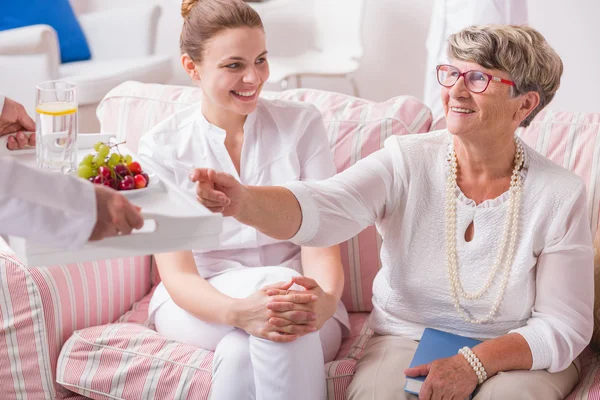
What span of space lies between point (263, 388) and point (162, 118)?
3.02 feet

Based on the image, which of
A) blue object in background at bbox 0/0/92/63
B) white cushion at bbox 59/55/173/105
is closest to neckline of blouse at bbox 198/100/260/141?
white cushion at bbox 59/55/173/105

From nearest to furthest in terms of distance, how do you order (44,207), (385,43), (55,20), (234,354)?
(44,207)
(234,354)
(55,20)
(385,43)

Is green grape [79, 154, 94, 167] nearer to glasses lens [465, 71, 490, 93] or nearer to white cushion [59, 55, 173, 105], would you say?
glasses lens [465, 71, 490, 93]

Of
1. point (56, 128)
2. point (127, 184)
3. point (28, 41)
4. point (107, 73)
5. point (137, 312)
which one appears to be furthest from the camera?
point (107, 73)

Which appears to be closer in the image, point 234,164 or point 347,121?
point 234,164

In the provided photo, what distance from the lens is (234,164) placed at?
218cm

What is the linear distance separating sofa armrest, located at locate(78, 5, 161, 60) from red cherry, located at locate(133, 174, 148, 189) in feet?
11.5

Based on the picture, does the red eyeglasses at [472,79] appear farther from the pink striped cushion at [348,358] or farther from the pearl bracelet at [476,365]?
the pink striped cushion at [348,358]

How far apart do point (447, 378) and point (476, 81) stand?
0.62 meters

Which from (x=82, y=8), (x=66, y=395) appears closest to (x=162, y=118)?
(x=66, y=395)

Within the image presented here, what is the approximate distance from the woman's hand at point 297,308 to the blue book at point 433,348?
0.22 m

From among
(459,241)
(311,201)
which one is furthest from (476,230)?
(311,201)

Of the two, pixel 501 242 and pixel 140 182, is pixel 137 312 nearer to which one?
pixel 140 182

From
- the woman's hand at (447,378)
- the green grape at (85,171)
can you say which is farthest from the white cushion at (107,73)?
the woman's hand at (447,378)
